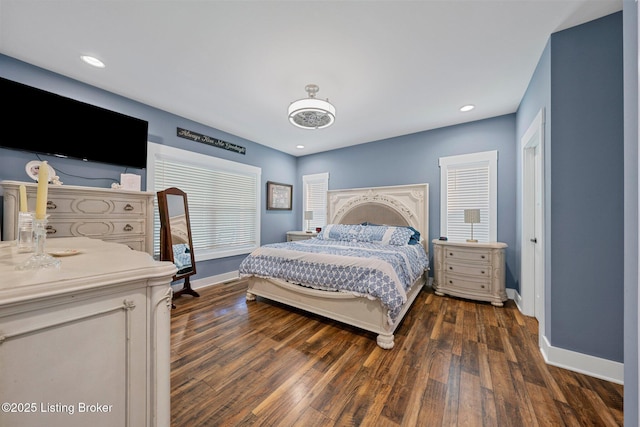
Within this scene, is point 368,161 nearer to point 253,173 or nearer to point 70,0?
point 253,173

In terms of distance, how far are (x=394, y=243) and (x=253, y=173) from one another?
9.55 feet

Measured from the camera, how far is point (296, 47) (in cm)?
201

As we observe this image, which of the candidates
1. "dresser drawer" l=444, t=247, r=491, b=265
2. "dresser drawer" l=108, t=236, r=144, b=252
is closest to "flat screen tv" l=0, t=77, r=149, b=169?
"dresser drawer" l=108, t=236, r=144, b=252

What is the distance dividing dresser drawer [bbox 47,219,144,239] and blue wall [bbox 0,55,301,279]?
1.96ft

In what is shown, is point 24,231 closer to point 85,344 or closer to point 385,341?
point 85,344

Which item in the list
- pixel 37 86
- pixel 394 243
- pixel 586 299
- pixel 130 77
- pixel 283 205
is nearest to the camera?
pixel 586 299

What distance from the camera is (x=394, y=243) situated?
3.47 meters

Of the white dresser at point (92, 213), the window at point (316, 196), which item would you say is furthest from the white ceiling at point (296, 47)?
the window at point (316, 196)

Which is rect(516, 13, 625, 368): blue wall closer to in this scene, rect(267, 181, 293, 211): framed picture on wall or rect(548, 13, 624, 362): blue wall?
rect(548, 13, 624, 362): blue wall

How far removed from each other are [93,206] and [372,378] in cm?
305

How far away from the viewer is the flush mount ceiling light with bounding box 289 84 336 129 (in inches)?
92.7

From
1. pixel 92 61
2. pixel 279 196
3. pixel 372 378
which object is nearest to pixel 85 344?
pixel 372 378

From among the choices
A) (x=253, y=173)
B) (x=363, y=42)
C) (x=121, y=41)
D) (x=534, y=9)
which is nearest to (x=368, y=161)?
(x=253, y=173)

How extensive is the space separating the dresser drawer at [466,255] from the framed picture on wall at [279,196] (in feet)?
10.9
